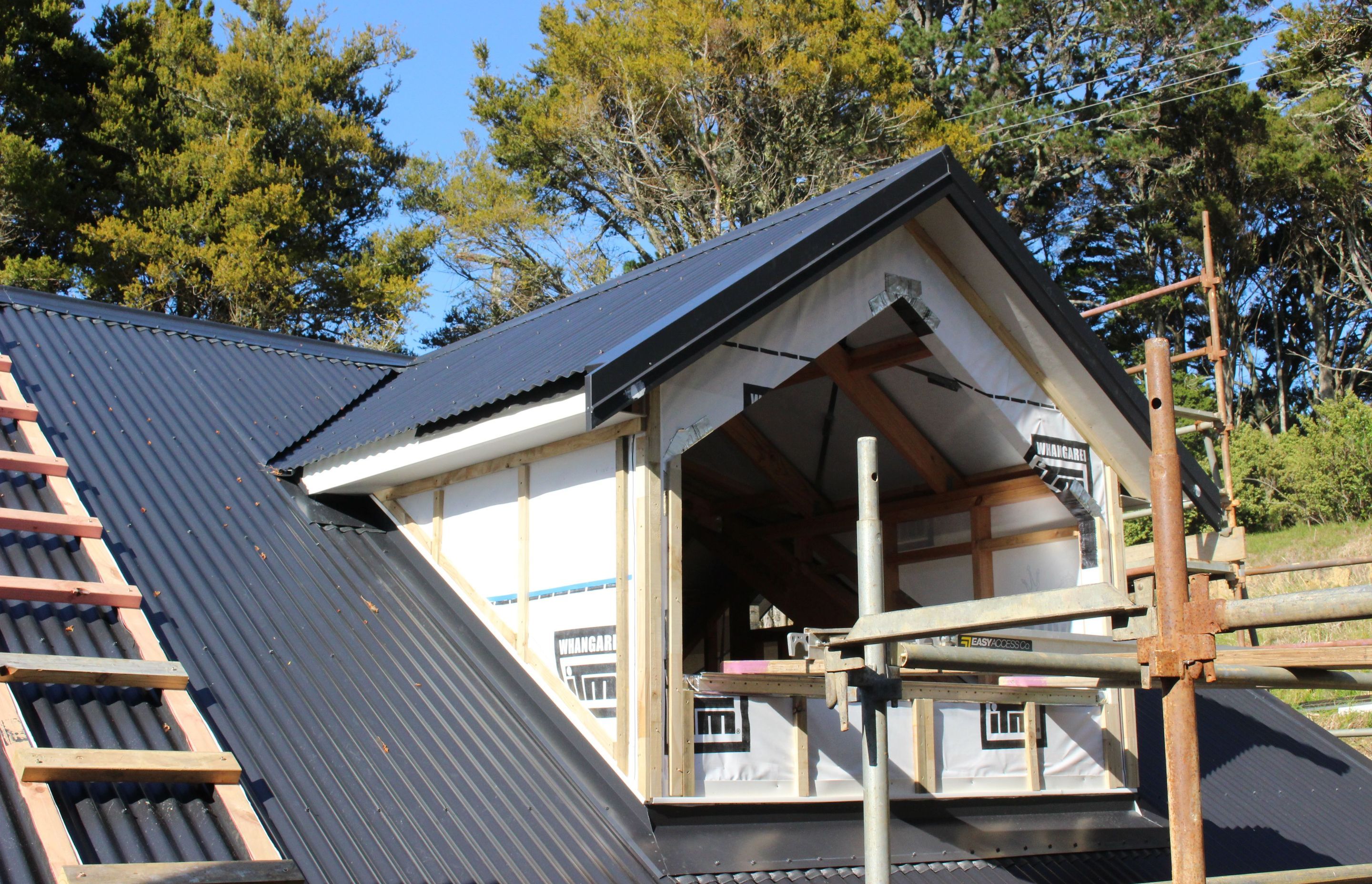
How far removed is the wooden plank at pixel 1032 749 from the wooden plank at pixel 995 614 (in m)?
2.69

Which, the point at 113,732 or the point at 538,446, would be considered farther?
the point at 538,446

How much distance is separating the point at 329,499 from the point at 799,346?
345 centimetres

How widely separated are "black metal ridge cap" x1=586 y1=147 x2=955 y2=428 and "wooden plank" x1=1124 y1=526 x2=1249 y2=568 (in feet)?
13.0

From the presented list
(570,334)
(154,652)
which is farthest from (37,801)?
(570,334)

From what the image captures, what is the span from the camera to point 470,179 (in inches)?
1253

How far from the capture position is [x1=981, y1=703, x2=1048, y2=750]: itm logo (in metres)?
7.75

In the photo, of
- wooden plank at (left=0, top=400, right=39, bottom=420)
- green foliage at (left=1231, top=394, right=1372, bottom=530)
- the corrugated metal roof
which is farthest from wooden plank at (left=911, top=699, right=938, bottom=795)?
green foliage at (left=1231, top=394, right=1372, bottom=530)

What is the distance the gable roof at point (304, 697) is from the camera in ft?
17.0

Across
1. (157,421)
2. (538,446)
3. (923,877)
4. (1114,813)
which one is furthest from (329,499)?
(1114,813)

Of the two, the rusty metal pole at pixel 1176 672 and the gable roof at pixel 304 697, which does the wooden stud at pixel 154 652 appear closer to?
the gable roof at pixel 304 697

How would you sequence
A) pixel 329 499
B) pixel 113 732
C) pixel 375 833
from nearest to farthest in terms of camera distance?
pixel 113 732 < pixel 375 833 < pixel 329 499

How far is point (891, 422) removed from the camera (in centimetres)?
910

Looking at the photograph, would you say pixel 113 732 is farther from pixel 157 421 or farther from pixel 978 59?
pixel 978 59

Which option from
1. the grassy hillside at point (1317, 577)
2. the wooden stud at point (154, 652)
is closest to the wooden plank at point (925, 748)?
the wooden stud at point (154, 652)
